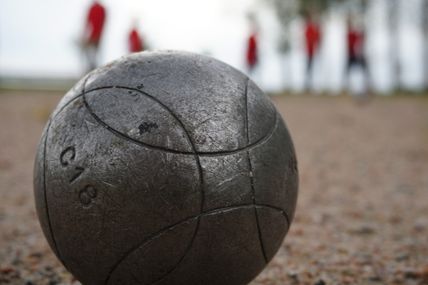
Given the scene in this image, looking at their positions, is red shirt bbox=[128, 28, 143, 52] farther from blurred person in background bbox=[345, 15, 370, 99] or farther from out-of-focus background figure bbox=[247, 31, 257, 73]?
blurred person in background bbox=[345, 15, 370, 99]

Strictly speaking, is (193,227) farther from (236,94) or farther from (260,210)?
(236,94)

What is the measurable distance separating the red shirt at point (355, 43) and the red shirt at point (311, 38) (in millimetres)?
1908

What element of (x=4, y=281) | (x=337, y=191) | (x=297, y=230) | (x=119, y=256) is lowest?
(x=337, y=191)

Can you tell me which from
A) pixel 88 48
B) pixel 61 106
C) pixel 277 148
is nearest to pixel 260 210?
pixel 277 148

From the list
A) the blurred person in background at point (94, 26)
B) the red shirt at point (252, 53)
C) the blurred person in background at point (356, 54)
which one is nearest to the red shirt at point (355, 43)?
the blurred person in background at point (356, 54)

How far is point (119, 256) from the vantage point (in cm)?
273

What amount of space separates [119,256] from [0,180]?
5.77m

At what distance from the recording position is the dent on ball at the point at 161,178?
264 cm

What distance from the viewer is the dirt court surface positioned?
418 cm

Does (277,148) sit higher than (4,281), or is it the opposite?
(277,148)

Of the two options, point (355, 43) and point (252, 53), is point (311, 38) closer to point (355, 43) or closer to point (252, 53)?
point (355, 43)

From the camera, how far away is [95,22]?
1449 centimetres

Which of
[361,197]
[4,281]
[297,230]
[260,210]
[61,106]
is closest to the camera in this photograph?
[260,210]

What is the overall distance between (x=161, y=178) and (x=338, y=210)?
4427 millimetres
